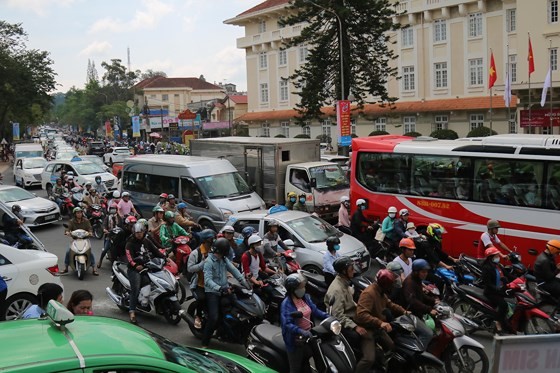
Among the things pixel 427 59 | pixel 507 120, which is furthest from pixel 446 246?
pixel 427 59

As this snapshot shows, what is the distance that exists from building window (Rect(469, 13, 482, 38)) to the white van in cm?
3479

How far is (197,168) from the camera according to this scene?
1781 centimetres

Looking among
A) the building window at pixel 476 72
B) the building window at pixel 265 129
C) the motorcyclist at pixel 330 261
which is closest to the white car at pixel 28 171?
the motorcyclist at pixel 330 261

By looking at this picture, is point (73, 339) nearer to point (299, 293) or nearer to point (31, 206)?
point (299, 293)

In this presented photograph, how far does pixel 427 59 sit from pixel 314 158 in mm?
32312

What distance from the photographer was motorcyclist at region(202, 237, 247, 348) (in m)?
8.51

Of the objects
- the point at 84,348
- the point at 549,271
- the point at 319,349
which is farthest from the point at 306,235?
the point at 84,348

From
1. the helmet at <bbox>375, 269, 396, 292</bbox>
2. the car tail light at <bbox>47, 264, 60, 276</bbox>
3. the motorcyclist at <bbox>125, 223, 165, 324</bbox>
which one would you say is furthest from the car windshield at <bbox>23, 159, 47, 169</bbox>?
the helmet at <bbox>375, 269, 396, 292</bbox>

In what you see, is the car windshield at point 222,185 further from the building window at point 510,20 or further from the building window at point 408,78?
the building window at point 408,78

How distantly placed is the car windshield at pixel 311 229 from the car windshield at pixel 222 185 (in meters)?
4.76

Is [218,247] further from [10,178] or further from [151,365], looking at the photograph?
[10,178]

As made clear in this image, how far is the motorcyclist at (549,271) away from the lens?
913 cm

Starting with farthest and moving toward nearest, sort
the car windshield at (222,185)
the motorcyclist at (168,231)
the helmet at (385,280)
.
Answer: the car windshield at (222,185) < the motorcyclist at (168,231) < the helmet at (385,280)

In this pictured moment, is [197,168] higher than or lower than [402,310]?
higher
